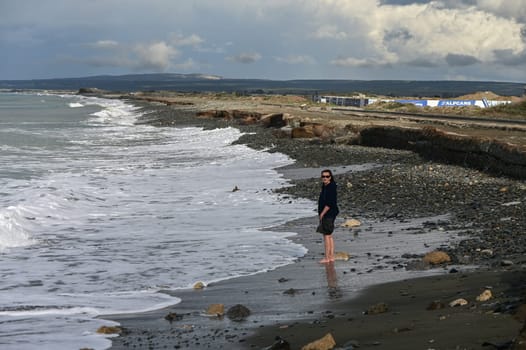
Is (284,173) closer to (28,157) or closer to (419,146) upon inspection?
(419,146)

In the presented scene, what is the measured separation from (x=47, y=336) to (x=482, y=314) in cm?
394

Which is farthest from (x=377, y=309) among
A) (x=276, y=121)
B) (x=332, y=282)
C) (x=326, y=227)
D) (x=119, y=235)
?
(x=276, y=121)

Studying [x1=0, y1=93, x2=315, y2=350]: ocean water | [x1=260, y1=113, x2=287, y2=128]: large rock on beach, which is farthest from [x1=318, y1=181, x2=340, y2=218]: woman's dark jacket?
[x1=260, y1=113, x2=287, y2=128]: large rock on beach

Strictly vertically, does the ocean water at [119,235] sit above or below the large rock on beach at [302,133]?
below

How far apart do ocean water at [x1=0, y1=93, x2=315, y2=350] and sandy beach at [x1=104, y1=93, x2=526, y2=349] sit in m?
0.58

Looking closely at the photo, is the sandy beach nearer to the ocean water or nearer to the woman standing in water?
the woman standing in water

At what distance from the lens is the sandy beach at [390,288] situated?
6.39m

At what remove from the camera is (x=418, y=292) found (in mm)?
8281

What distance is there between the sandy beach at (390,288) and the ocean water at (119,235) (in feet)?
1.91

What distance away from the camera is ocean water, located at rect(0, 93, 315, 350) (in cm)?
879

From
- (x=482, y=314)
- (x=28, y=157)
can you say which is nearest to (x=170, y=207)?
(x=482, y=314)

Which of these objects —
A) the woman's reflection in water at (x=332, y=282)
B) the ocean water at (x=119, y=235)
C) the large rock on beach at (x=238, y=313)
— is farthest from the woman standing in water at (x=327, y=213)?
the large rock on beach at (x=238, y=313)

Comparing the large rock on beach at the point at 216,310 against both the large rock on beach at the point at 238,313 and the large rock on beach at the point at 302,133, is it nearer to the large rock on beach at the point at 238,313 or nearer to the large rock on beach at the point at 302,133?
the large rock on beach at the point at 238,313

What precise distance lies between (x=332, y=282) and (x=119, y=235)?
18.7 feet
